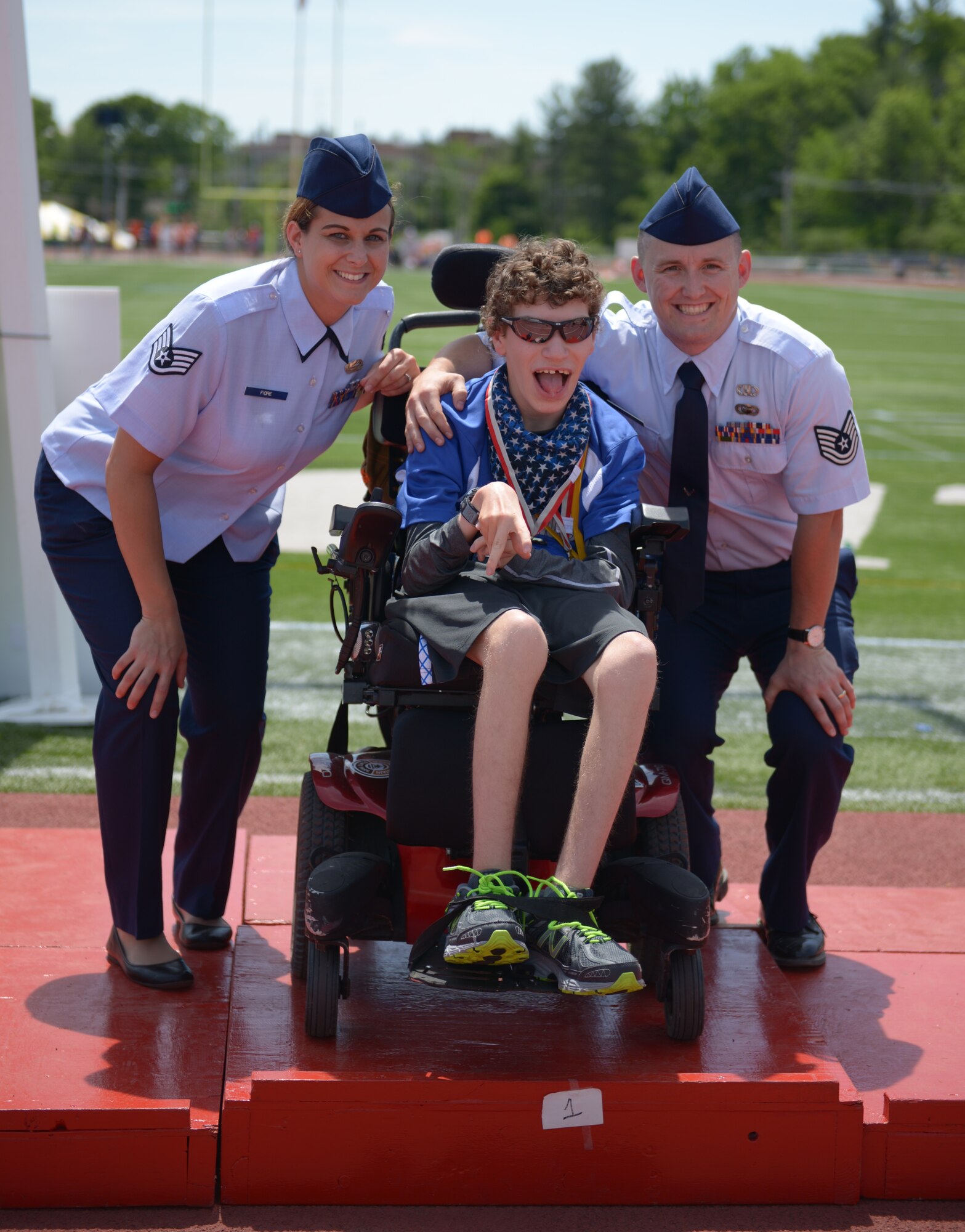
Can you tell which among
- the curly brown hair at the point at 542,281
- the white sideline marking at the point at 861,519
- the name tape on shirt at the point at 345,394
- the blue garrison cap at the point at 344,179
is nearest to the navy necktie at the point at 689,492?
the curly brown hair at the point at 542,281

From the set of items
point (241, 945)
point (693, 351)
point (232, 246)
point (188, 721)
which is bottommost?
point (232, 246)

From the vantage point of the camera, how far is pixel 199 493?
315 cm

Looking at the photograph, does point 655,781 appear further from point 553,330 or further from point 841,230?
point 841,230

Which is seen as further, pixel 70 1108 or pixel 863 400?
pixel 863 400

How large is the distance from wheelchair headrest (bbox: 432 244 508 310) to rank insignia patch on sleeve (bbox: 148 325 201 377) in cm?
76

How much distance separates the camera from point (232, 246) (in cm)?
7444

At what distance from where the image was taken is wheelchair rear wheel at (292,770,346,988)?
296 centimetres

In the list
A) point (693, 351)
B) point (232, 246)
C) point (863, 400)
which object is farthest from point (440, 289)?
point (232, 246)

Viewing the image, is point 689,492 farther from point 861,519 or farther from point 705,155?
point 705,155

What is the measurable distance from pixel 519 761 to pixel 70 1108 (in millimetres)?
1018

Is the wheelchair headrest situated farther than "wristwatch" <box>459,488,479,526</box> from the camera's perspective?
Yes

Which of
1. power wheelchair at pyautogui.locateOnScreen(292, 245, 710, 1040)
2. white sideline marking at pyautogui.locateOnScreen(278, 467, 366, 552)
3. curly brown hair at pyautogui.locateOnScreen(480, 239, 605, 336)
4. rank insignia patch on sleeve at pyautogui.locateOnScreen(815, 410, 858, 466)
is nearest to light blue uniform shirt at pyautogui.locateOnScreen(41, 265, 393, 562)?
power wheelchair at pyautogui.locateOnScreen(292, 245, 710, 1040)

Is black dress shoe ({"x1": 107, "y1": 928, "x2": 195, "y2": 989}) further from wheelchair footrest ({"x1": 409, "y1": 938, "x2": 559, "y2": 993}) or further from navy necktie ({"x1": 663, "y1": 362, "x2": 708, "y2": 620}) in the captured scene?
navy necktie ({"x1": 663, "y1": 362, "x2": 708, "y2": 620})

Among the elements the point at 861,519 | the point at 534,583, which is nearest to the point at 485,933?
the point at 534,583
